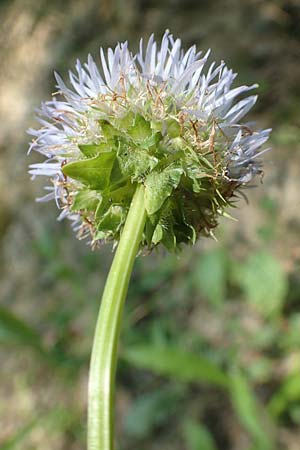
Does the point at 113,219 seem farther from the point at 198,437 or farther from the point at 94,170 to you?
the point at 198,437

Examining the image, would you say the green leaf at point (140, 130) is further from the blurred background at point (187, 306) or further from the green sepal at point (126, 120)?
the blurred background at point (187, 306)

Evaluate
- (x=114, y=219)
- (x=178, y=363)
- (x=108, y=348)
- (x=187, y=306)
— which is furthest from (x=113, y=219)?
(x=187, y=306)

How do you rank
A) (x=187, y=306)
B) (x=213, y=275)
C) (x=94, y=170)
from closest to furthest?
1. (x=94, y=170)
2. (x=213, y=275)
3. (x=187, y=306)

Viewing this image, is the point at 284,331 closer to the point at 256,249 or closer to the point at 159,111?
the point at 256,249

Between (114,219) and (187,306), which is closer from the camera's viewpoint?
(114,219)

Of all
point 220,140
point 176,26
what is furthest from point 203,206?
point 176,26

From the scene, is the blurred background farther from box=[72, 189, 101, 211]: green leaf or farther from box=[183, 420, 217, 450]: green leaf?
box=[72, 189, 101, 211]: green leaf
